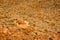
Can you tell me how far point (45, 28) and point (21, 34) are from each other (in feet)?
3.55

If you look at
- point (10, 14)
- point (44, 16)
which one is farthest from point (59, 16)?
point (10, 14)

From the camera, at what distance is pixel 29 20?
5613 mm

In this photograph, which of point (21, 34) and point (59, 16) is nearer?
point (21, 34)

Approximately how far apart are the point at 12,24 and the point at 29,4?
241 cm

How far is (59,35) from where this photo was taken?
535cm

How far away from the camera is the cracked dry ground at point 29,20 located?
15.3ft

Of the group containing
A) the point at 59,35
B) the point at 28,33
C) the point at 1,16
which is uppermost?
the point at 1,16

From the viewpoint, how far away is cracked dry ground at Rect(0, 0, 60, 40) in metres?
4.66

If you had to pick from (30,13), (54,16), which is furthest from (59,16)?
(30,13)

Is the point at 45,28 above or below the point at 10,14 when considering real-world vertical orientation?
below

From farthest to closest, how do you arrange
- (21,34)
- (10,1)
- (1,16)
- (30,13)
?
(10,1) → (30,13) → (1,16) → (21,34)

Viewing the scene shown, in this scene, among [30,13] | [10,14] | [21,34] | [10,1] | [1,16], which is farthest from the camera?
[10,1]

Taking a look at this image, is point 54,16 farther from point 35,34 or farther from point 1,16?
point 1,16

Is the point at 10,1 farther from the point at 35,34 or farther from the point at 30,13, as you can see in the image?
the point at 35,34
